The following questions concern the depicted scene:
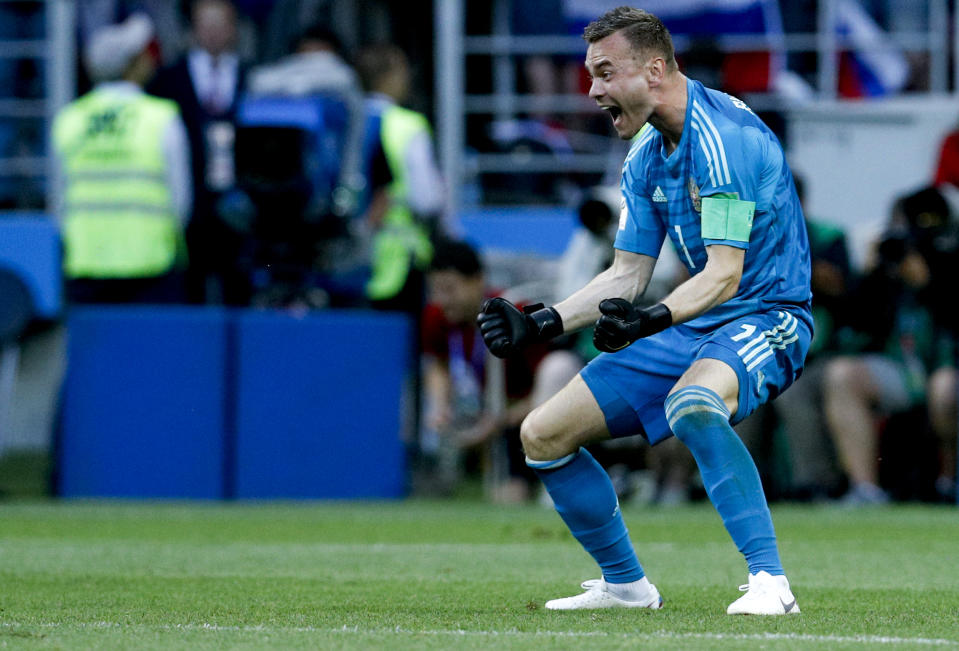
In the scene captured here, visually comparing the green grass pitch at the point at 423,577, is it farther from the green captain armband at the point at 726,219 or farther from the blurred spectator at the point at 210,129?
the blurred spectator at the point at 210,129

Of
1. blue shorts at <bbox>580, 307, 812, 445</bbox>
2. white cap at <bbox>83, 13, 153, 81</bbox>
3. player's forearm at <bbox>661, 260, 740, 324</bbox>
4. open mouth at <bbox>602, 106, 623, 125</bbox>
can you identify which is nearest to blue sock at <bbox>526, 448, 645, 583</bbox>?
blue shorts at <bbox>580, 307, 812, 445</bbox>

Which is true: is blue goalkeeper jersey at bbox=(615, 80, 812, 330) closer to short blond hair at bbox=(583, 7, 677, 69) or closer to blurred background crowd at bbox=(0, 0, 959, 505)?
short blond hair at bbox=(583, 7, 677, 69)

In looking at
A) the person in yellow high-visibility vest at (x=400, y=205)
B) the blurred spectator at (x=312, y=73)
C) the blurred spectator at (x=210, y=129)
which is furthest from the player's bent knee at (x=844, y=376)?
the blurred spectator at (x=210, y=129)

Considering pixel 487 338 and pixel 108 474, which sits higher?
pixel 487 338

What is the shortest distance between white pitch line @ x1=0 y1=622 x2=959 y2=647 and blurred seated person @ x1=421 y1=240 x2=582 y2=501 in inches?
225

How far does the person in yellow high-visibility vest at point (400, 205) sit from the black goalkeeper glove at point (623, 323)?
21.0 ft

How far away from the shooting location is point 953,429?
35.7ft

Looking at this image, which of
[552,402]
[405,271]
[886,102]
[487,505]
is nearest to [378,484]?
[487,505]

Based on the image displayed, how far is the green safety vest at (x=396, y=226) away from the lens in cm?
1190

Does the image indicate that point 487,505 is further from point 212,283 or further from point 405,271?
point 212,283

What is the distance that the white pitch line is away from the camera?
489 cm

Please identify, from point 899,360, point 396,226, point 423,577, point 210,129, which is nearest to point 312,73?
point 210,129

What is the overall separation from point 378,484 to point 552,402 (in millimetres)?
5606

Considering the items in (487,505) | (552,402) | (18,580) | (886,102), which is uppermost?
(886,102)
